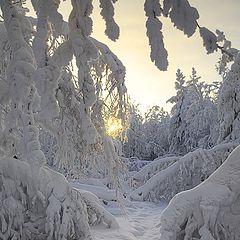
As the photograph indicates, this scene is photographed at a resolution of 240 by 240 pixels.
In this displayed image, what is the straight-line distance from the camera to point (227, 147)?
477 inches

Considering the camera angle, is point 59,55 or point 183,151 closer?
point 59,55

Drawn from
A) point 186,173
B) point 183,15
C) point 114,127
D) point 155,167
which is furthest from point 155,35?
point 155,167

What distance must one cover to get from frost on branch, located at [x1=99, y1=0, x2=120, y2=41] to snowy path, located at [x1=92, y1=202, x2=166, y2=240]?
4.41m

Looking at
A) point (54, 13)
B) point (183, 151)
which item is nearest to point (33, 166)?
point (54, 13)

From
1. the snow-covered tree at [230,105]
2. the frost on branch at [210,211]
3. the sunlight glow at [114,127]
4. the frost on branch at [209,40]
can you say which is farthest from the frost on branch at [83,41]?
the snow-covered tree at [230,105]

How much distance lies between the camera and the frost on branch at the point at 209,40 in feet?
5.94

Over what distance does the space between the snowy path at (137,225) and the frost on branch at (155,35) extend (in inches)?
173

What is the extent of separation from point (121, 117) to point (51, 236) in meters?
1.67

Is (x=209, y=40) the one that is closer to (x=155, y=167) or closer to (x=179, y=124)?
(x=155, y=167)

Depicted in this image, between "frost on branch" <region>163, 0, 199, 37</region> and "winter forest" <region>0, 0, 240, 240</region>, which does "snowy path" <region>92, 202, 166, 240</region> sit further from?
"frost on branch" <region>163, 0, 199, 37</region>

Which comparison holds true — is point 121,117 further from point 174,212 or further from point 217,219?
point 217,219

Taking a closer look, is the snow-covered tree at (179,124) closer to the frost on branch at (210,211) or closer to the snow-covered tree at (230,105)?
the snow-covered tree at (230,105)

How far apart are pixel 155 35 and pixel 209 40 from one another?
0.26m

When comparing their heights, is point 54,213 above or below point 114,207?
above
